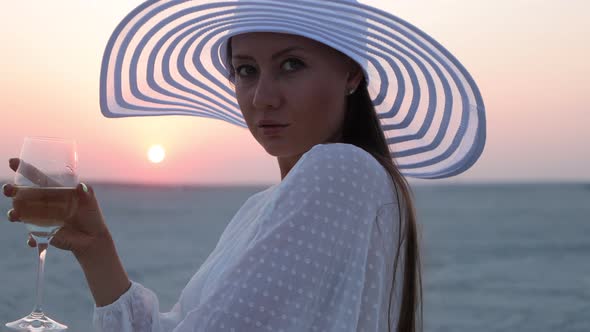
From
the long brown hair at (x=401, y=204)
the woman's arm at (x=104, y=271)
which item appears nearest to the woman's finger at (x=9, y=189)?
the woman's arm at (x=104, y=271)

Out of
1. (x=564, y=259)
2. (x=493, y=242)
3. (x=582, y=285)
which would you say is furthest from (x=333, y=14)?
(x=493, y=242)

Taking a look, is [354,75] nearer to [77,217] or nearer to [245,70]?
[245,70]

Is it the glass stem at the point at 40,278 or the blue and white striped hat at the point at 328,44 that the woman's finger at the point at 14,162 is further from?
the blue and white striped hat at the point at 328,44

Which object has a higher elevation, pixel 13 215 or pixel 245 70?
pixel 245 70

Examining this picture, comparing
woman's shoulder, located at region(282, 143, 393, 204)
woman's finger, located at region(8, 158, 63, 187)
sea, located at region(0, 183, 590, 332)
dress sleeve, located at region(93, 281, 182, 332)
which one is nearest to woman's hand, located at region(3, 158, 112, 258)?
woman's finger, located at region(8, 158, 63, 187)

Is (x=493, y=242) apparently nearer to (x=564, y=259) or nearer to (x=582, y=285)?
(x=564, y=259)

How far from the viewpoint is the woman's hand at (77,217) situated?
7.97ft

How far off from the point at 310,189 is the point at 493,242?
15833mm

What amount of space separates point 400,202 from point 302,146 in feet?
1.54

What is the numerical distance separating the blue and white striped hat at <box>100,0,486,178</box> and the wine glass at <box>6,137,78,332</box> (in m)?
0.73

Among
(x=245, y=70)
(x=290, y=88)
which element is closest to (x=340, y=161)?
(x=290, y=88)

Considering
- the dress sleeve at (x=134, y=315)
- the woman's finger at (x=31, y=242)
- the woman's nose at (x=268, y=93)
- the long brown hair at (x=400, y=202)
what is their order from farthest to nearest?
the dress sleeve at (x=134, y=315), the woman's finger at (x=31, y=242), the woman's nose at (x=268, y=93), the long brown hair at (x=400, y=202)

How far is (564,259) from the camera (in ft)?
46.2

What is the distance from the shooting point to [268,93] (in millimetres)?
2406
